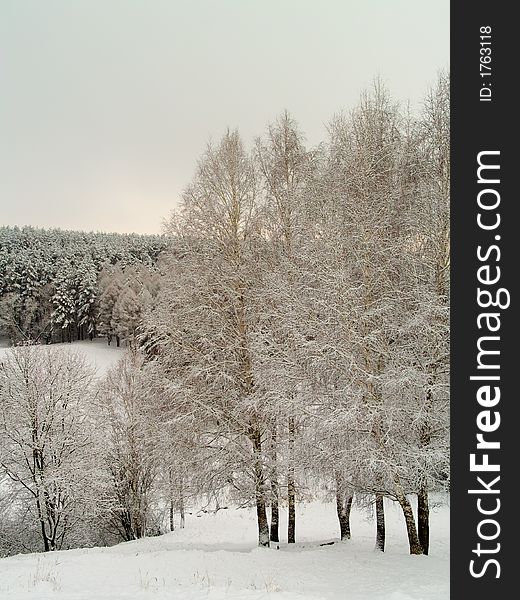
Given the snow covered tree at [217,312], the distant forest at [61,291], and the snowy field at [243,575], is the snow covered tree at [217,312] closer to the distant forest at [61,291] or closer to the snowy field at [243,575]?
the snowy field at [243,575]

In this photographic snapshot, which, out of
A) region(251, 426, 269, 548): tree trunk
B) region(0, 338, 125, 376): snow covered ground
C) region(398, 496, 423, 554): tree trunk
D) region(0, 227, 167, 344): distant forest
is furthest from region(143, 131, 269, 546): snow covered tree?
region(0, 227, 167, 344): distant forest

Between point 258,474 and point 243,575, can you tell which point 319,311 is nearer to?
point 258,474

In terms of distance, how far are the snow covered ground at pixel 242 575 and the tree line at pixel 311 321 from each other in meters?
0.84

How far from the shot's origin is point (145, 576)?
23.2ft

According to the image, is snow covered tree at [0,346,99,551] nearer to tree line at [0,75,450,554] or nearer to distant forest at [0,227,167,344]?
tree line at [0,75,450,554]

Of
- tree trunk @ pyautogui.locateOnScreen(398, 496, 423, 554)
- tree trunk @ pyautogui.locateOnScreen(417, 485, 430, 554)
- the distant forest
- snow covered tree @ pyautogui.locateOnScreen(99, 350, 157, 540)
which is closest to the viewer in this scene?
tree trunk @ pyautogui.locateOnScreen(398, 496, 423, 554)

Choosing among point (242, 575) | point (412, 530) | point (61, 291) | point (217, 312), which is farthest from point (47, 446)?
point (61, 291)

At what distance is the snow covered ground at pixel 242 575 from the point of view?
5789 mm

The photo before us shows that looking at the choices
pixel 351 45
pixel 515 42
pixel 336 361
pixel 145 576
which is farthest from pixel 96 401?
pixel 515 42

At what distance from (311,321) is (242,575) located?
3854 millimetres

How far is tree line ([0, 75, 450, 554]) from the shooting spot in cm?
722

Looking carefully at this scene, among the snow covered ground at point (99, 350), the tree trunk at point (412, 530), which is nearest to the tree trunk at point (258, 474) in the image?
the tree trunk at point (412, 530)

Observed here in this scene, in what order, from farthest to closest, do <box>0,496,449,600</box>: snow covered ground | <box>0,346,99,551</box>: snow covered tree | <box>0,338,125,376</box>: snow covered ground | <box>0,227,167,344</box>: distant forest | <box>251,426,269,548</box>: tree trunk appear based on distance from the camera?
1. <box>0,227,167,344</box>: distant forest
2. <box>0,338,125,376</box>: snow covered ground
3. <box>0,346,99,551</box>: snow covered tree
4. <box>251,426,269,548</box>: tree trunk
5. <box>0,496,449,600</box>: snow covered ground

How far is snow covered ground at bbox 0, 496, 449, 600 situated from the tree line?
84 centimetres
